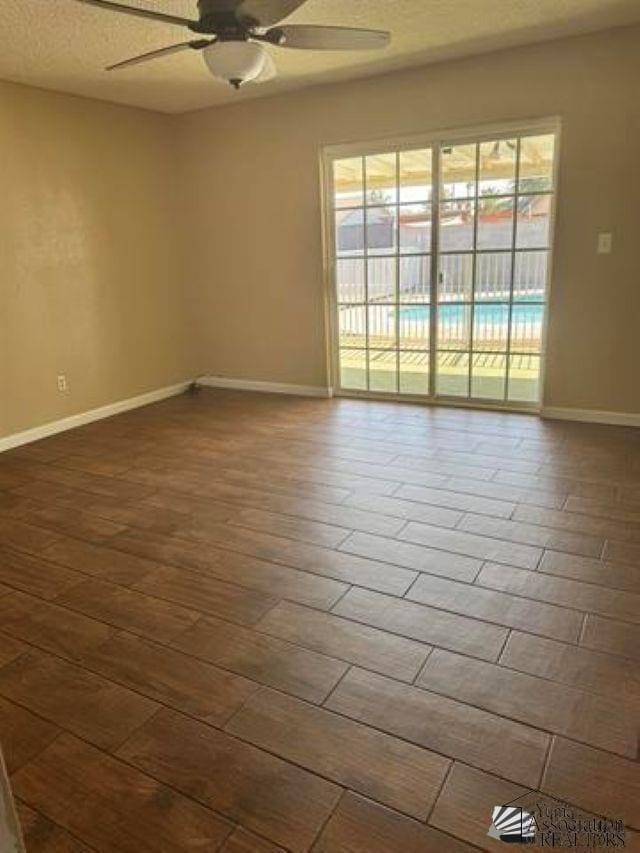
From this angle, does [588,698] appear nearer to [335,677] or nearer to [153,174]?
[335,677]

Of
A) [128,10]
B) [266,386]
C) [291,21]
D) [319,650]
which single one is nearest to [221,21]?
[128,10]

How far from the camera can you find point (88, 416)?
482cm

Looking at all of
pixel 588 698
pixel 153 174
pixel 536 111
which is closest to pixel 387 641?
pixel 588 698

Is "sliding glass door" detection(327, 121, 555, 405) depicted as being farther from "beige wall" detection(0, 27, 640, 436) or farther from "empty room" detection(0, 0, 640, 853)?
"beige wall" detection(0, 27, 640, 436)

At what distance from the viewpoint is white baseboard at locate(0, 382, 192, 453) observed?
4.29 metres

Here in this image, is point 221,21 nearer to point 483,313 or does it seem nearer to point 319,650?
point 319,650

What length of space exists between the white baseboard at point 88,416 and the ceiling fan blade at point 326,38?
10.7 ft

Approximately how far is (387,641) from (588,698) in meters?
0.64

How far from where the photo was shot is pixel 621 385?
408 centimetres

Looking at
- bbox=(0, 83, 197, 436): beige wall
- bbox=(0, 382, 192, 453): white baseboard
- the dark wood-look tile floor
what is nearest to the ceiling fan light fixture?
the dark wood-look tile floor

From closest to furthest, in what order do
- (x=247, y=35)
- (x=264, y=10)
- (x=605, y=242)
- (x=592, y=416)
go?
1. (x=264, y=10)
2. (x=247, y=35)
3. (x=605, y=242)
4. (x=592, y=416)

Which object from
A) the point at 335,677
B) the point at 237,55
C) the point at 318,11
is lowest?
the point at 335,677

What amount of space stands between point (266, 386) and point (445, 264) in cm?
203

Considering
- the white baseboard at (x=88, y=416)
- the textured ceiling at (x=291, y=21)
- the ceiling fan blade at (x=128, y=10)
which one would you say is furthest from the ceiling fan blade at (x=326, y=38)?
the white baseboard at (x=88, y=416)
